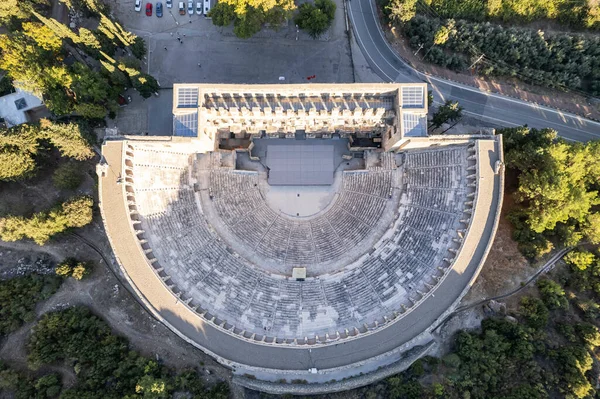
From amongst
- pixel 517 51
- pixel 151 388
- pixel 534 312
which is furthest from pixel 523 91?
pixel 151 388

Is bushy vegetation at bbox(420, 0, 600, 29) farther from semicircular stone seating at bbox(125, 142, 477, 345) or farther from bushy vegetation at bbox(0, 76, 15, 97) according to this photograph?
bushy vegetation at bbox(0, 76, 15, 97)

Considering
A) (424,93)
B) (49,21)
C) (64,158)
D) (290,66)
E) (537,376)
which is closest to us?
(537,376)

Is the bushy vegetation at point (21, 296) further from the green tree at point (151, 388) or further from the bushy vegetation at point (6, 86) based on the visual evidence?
the bushy vegetation at point (6, 86)

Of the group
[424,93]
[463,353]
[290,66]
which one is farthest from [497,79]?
[463,353]

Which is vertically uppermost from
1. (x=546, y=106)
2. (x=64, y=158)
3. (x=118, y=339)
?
(x=546, y=106)

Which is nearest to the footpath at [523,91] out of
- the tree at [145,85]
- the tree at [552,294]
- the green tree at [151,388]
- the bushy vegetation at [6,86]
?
the tree at [552,294]

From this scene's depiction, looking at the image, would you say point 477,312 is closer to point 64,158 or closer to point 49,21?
point 64,158

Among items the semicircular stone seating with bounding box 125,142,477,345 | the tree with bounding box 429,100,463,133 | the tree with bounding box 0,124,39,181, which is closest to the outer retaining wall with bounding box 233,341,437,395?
the semicircular stone seating with bounding box 125,142,477,345
